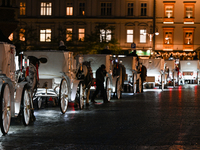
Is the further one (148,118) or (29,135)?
(148,118)

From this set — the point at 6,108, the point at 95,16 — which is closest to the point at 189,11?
the point at 95,16

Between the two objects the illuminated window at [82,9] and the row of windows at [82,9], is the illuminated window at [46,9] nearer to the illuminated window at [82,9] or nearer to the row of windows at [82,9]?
the row of windows at [82,9]

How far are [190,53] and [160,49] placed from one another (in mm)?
4637

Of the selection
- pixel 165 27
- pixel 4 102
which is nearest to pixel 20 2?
pixel 165 27

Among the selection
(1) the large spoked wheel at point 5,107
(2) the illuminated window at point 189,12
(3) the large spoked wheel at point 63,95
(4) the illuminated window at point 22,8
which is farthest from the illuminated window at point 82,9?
(1) the large spoked wheel at point 5,107

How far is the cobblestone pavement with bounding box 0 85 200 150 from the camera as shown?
9078 millimetres

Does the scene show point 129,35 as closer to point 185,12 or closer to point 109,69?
point 185,12

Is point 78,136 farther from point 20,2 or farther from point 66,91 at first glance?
point 20,2

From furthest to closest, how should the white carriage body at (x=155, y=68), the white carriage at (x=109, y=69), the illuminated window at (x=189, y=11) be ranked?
the illuminated window at (x=189, y=11) < the white carriage body at (x=155, y=68) < the white carriage at (x=109, y=69)

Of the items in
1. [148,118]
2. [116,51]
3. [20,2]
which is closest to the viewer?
[148,118]

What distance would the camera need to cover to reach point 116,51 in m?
64.2

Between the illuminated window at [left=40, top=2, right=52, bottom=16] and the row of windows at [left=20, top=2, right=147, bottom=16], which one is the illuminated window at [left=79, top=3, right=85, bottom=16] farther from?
the illuminated window at [left=40, top=2, right=52, bottom=16]

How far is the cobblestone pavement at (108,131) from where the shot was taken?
9.08 m

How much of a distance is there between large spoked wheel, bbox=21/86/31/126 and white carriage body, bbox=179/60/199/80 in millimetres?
35735
